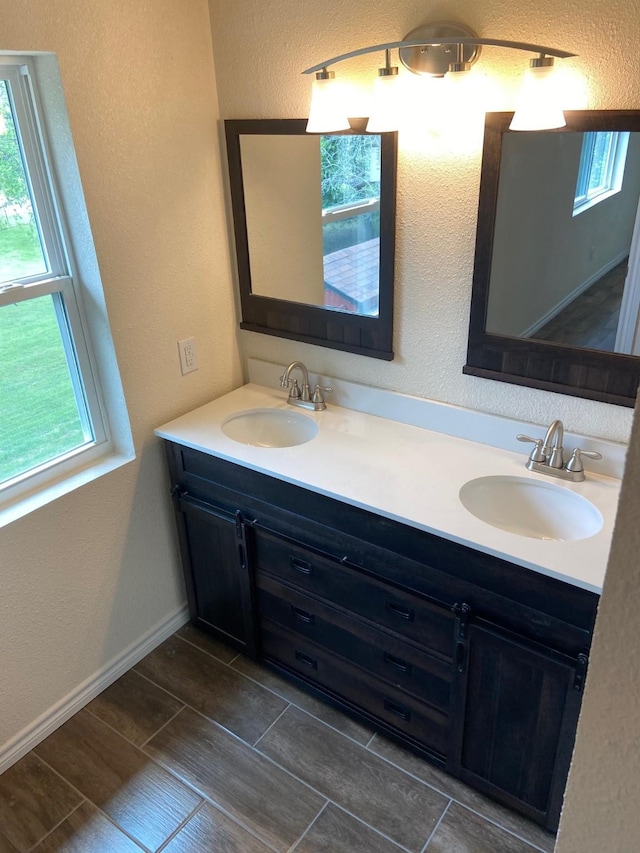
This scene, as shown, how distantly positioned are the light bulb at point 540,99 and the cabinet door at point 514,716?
1.17 metres

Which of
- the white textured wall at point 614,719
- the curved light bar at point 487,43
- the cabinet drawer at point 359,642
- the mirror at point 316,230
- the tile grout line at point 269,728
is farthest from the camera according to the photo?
the tile grout line at point 269,728

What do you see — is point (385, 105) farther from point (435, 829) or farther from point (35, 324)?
point (435, 829)

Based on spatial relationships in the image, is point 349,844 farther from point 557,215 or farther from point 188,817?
point 557,215

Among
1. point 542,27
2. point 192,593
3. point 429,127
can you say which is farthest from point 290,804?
point 542,27

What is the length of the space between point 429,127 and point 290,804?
6.24ft

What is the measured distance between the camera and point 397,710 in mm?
1927

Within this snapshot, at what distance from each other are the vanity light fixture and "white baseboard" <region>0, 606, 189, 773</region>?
177 cm

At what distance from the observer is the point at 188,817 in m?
1.81

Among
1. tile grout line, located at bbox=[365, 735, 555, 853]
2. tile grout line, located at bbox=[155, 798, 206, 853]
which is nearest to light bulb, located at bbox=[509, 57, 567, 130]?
tile grout line, located at bbox=[365, 735, 555, 853]

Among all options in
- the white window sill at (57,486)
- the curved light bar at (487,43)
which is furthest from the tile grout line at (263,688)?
the curved light bar at (487,43)

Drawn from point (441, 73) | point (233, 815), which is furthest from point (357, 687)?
point (441, 73)

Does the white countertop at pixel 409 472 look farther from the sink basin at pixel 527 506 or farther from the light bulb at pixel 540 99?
the light bulb at pixel 540 99

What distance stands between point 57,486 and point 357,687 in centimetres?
111

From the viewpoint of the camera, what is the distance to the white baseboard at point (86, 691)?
1979 mm
